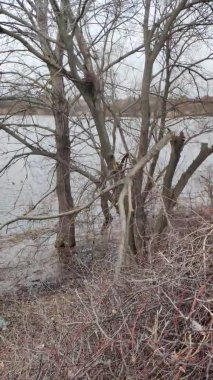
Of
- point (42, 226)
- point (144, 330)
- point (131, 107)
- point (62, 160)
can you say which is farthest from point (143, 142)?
point (144, 330)

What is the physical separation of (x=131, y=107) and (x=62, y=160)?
2607 millimetres

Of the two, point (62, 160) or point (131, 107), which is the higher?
point (131, 107)

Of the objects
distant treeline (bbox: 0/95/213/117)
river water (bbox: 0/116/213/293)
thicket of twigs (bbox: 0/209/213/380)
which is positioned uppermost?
distant treeline (bbox: 0/95/213/117)

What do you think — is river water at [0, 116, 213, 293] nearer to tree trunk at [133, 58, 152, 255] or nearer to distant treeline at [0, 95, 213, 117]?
distant treeline at [0, 95, 213, 117]

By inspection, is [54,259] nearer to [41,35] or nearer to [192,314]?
[41,35]

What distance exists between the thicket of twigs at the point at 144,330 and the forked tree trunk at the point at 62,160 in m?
7.42

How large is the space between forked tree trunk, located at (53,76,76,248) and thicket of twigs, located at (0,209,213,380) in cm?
742

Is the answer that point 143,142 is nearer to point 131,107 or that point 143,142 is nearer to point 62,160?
point 62,160

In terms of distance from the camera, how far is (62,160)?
1412 cm

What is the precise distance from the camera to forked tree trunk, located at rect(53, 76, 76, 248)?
13.5 metres

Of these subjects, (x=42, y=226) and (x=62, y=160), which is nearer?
(x=62, y=160)

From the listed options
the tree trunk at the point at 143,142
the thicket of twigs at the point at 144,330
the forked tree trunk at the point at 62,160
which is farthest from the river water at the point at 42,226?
the thicket of twigs at the point at 144,330

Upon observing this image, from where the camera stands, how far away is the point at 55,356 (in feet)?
16.6

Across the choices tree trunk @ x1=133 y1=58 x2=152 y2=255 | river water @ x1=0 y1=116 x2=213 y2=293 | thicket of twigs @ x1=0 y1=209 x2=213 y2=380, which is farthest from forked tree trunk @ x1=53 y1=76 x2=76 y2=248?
thicket of twigs @ x1=0 y1=209 x2=213 y2=380
